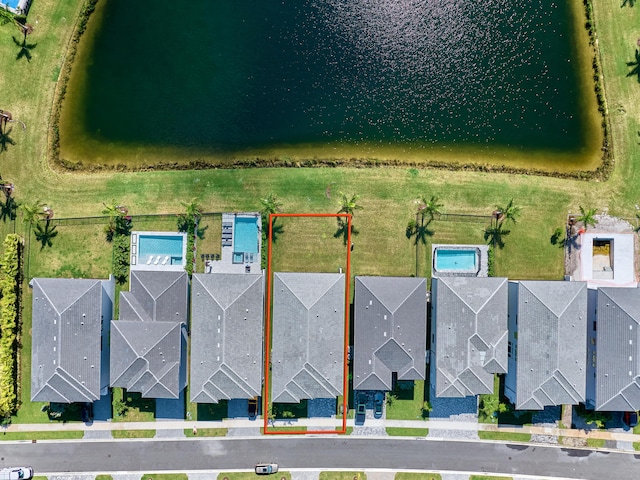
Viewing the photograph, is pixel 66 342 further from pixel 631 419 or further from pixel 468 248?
pixel 631 419

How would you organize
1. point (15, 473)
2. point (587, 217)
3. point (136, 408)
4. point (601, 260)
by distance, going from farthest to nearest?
point (601, 260), point (136, 408), point (15, 473), point (587, 217)

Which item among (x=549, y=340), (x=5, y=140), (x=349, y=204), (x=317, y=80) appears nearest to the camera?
(x=549, y=340)

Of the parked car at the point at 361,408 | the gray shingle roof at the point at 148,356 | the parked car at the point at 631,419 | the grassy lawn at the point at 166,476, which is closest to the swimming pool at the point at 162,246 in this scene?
the gray shingle roof at the point at 148,356

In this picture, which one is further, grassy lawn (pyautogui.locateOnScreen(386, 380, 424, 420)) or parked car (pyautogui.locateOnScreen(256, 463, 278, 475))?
grassy lawn (pyautogui.locateOnScreen(386, 380, 424, 420))

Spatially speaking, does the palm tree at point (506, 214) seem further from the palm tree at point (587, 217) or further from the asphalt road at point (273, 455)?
the asphalt road at point (273, 455)

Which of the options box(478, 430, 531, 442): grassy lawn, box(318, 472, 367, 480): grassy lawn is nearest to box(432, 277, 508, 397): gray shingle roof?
box(478, 430, 531, 442): grassy lawn

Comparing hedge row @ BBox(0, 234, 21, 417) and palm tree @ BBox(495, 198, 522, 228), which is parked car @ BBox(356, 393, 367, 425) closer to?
palm tree @ BBox(495, 198, 522, 228)

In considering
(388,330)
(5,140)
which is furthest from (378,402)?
(5,140)
